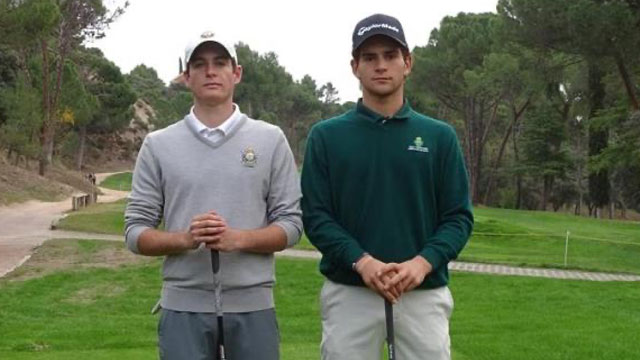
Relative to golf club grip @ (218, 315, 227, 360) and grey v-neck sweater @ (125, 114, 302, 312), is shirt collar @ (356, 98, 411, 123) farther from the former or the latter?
golf club grip @ (218, 315, 227, 360)

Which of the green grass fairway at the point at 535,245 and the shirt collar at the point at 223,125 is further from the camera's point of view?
the green grass fairway at the point at 535,245

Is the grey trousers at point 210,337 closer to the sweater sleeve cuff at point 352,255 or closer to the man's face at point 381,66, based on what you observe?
the sweater sleeve cuff at point 352,255

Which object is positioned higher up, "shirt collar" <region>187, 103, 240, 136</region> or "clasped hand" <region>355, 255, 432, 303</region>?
"shirt collar" <region>187, 103, 240, 136</region>

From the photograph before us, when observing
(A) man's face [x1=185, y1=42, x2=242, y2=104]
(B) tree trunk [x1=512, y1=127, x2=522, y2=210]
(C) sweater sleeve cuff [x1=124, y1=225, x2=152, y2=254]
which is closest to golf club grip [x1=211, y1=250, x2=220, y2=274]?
(C) sweater sleeve cuff [x1=124, y1=225, x2=152, y2=254]

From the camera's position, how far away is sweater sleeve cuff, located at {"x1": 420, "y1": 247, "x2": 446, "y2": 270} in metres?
3.32

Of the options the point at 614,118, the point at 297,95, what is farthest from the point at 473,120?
the point at 297,95

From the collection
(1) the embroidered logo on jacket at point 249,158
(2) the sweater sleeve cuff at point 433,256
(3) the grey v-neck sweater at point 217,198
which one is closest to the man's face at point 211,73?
(3) the grey v-neck sweater at point 217,198

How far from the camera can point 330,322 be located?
11.3 feet

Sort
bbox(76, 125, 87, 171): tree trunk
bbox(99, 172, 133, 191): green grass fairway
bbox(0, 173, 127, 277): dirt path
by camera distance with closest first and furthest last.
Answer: bbox(0, 173, 127, 277): dirt path < bbox(99, 172, 133, 191): green grass fairway < bbox(76, 125, 87, 171): tree trunk

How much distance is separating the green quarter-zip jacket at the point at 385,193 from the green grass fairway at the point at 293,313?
142 inches

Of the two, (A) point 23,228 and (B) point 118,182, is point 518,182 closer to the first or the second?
(B) point 118,182

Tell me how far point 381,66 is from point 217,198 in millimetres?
838

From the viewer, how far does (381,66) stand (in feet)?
11.3

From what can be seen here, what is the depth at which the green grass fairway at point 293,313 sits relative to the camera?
7.77m
